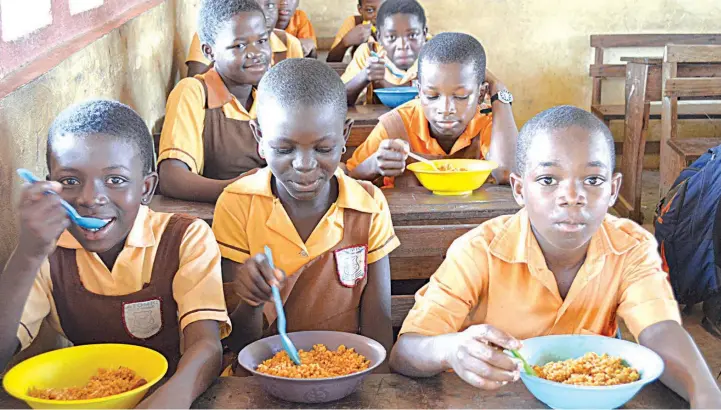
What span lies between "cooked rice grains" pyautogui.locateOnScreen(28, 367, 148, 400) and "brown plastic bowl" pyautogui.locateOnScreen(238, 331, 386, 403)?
6.9 inches

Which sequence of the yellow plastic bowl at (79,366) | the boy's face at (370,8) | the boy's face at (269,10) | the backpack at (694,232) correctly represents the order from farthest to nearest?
the boy's face at (370,8), the boy's face at (269,10), the backpack at (694,232), the yellow plastic bowl at (79,366)

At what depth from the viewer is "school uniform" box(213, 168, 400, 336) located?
1878 millimetres

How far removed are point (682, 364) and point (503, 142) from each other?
62.6 inches

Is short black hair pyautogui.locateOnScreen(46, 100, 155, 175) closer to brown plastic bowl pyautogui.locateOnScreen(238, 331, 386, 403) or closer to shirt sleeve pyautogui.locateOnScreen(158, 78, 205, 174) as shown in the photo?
brown plastic bowl pyautogui.locateOnScreen(238, 331, 386, 403)

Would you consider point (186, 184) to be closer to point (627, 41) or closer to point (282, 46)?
point (282, 46)

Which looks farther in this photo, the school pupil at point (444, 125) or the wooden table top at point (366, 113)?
the wooden table top at point (366, 113)

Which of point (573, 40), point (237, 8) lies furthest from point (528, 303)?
point (573, 40)

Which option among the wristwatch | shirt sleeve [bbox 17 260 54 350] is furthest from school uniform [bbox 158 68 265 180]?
shirt sleeve [bbox 17 260 54 350]

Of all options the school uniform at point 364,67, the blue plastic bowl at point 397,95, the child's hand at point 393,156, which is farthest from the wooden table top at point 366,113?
the child's hand at point 393,156

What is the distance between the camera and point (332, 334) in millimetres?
1454

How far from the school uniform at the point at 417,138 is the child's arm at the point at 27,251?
1520 millimetres

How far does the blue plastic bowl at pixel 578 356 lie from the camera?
3.84 feet

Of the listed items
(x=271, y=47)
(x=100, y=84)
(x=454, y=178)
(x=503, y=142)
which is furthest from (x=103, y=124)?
(x=271, y=47)

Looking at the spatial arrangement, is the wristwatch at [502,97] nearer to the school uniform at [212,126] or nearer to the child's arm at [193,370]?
the school uniform at [212,126]
